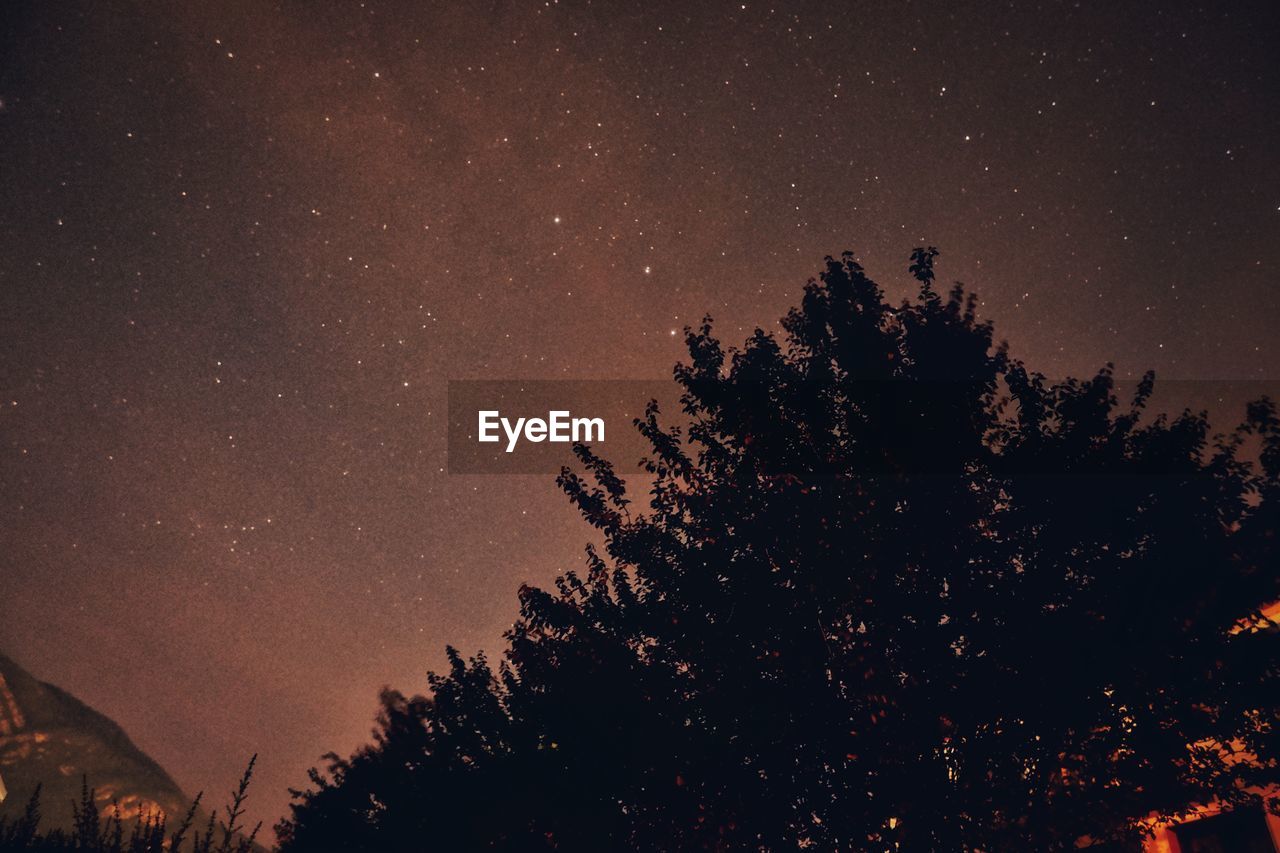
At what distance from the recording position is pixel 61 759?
154 metres

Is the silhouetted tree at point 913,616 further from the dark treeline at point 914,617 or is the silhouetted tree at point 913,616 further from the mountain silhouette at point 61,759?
the mountain silhouette at point 61,759

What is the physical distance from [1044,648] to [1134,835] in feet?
7.27

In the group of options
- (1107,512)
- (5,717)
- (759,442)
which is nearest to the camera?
(1107,512)

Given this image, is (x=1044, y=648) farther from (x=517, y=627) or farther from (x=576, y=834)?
(x=517, y=627)

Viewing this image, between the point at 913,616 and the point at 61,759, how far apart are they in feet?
735

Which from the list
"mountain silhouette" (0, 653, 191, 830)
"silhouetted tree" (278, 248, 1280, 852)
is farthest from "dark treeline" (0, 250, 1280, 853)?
"mountain silhouette" (0, 653, 191, 830)

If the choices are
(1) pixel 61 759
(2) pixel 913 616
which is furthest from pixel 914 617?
(1) pixel 61 759

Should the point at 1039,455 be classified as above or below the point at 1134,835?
above

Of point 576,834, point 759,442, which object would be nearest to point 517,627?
point 576,834

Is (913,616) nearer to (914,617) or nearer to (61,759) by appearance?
(914,617)

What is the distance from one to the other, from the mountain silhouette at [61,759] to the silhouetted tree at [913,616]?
173297mm

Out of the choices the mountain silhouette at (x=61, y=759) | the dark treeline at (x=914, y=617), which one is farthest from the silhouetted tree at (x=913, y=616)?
the mountain silhouette at (x=61, y=759)

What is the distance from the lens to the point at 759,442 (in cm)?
762

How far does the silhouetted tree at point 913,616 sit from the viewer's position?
20.8ft
